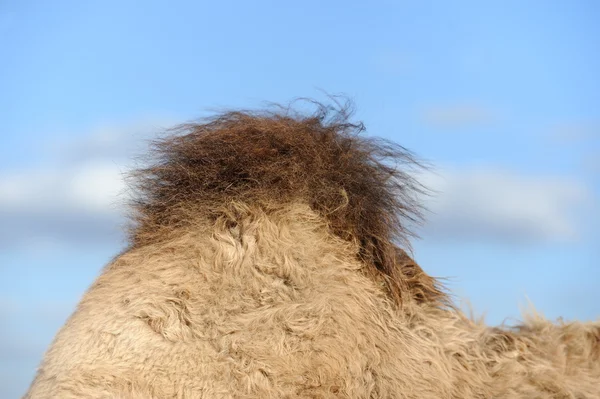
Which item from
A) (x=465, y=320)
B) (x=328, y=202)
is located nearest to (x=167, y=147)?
(x=328, y=202)

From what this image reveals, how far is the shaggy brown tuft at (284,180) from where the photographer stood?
485cm

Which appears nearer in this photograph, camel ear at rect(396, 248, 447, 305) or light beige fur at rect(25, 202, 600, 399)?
light beige fur at rect(25, 202, 600, 399)

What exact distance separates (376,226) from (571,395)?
1.62 m

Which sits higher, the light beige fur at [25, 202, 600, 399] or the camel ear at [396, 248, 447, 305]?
the camel ear at [396, 248, 447, 305]

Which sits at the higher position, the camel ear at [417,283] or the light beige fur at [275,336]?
the camel ear at [417,283]

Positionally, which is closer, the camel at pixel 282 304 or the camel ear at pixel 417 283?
the camel at pixel 282 304

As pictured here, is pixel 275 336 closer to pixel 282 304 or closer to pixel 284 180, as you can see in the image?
pixel 282 304

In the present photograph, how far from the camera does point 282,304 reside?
457 centimetres

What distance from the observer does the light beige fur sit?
4363mm

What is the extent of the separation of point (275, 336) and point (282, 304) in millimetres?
223

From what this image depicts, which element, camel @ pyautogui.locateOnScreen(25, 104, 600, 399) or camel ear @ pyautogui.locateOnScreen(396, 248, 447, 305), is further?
camel ear @ pyautogui.locateOnScreen(396, 248, 447, 305)

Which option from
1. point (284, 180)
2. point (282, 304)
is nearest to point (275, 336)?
point (282, 304)

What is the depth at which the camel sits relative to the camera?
173 inches

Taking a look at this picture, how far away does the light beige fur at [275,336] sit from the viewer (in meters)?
4.36
